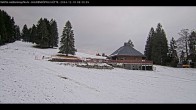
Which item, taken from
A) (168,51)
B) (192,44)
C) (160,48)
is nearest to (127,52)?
(160,48)

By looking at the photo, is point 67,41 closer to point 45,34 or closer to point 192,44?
point 45,34

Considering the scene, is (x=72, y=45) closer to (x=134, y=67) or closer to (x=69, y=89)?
(x=134, y=67)

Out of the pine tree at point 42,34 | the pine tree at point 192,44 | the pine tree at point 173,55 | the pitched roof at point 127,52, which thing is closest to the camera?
the pitched roof at point 127,52

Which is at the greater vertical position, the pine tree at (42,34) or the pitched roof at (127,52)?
the pine tree at (42,34)

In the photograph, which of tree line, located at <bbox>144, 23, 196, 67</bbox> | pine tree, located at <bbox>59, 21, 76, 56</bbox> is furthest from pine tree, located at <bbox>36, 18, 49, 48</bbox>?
tree line, located at <bbox>144, 23, 196, 67</bbox>

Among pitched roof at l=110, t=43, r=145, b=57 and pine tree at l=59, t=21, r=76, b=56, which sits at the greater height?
pine tree at l=59, t=21, r=76, b=56

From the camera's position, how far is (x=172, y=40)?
5525cm

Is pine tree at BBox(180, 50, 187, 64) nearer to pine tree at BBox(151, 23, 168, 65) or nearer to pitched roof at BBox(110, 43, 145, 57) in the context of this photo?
pine tree at BBox(151, 23, 168, 65)

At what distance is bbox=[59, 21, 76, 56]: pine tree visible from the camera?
48006 millimetres

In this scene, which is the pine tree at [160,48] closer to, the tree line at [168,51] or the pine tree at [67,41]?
the tree line at [168,51]

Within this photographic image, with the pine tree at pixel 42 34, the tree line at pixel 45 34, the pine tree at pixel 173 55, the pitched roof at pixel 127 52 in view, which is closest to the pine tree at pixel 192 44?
the pine tree at pixel 173 55

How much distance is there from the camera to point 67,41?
48469 mm

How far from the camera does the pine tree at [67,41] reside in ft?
158
